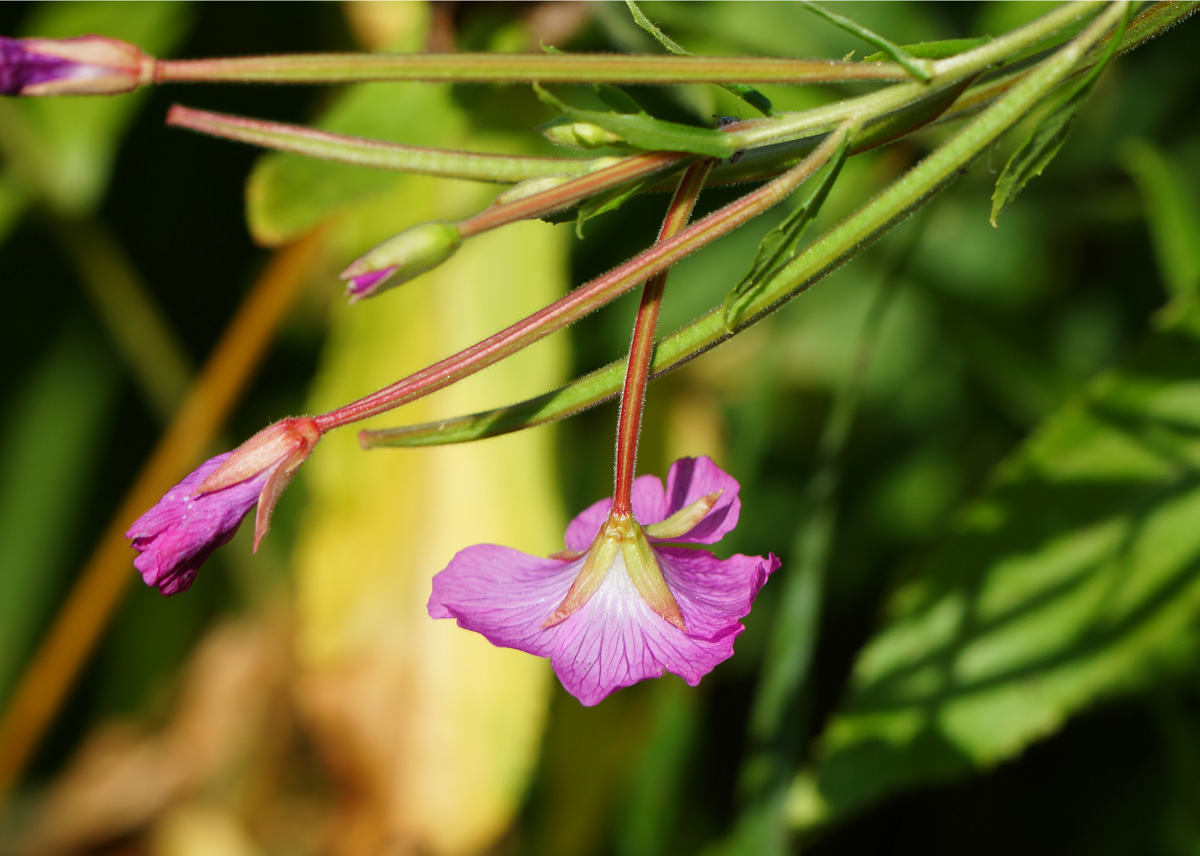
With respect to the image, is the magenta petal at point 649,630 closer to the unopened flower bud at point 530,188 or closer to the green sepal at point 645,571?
the green sepal at point 645,571

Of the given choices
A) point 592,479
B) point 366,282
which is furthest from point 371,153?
point 592,479

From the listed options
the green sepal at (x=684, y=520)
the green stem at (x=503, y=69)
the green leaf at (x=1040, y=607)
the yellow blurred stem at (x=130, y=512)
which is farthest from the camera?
the yellow blurred stem at (x=130, y=512)

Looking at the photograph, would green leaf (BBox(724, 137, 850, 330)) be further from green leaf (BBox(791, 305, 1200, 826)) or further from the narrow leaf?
green leaf (BBox(791, 305, 1200, 826))

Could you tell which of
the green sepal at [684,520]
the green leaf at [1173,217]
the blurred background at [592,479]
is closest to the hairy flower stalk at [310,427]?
the green sepal at [684,520]

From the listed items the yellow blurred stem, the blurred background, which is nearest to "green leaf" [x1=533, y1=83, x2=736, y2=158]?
the blurred background

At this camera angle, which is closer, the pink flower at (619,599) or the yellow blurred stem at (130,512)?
the pink flower at (619,599)

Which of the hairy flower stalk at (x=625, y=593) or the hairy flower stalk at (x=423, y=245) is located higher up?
the hairy flower stalk at (x=423, y=245)

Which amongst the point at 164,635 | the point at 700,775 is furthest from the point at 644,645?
the point at 164,635
